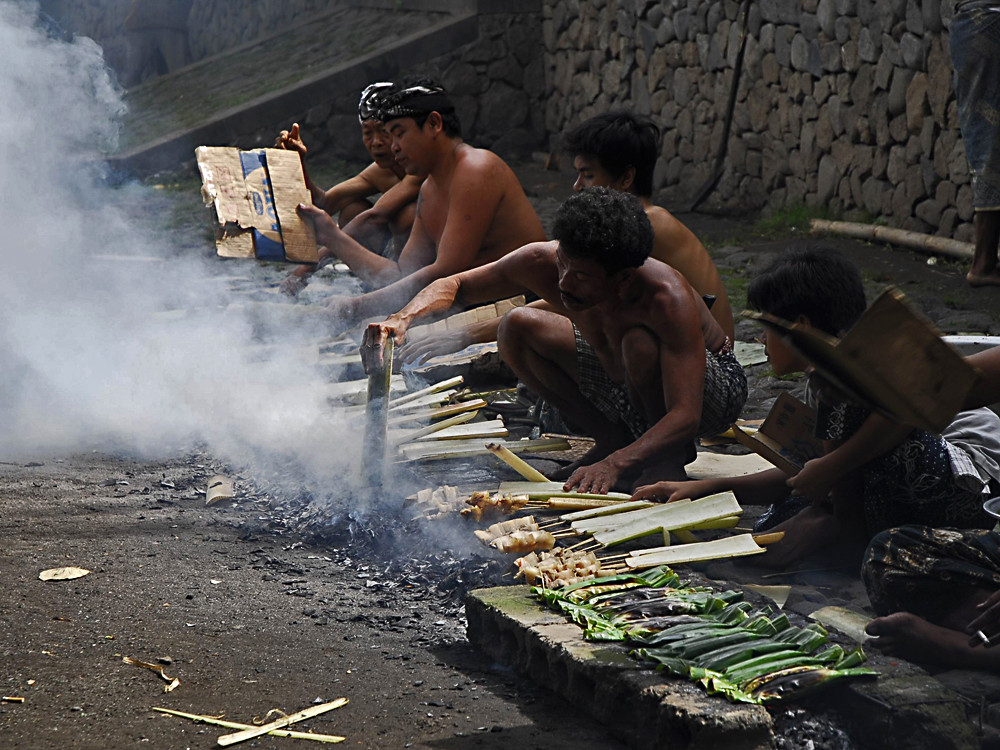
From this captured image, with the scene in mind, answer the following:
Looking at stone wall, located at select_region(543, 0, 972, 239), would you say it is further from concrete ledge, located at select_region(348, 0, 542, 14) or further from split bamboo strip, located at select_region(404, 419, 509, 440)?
split bamboo strip, located at select_region(404, 419, 509, 440)

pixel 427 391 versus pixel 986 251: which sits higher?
pixel 986 251

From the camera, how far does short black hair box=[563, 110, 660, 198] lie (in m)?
4.72

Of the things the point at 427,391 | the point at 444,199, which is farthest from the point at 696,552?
the point at 444,199

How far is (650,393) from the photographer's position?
4.20 m

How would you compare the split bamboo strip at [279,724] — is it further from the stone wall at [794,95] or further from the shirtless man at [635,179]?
the stone wall at [794,95]

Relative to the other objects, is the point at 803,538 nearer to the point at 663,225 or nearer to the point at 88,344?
the point at 663,225

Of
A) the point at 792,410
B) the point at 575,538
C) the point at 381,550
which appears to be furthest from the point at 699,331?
the point at 381,550

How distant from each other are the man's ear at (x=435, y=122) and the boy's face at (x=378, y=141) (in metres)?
0.34

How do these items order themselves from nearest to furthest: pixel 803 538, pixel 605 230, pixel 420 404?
pixel 803 538, pixel 605 230, pixel 420 404

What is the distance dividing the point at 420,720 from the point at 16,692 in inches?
40.3

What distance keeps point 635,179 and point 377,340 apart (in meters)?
1.48

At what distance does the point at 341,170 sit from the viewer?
13.8 m

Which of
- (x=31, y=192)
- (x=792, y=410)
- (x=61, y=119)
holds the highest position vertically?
(x=61, y=119)

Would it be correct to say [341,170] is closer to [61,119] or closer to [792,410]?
[61,119]
